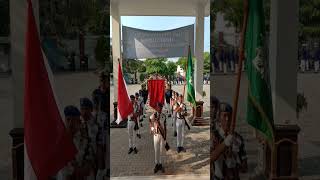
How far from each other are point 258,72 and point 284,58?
0.63 m

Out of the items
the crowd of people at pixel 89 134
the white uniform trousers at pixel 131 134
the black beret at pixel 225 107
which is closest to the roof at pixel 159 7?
the white uniform trousers at pixel 131 134

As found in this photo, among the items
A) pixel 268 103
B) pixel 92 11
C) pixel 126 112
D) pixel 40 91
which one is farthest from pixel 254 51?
pixel 126 112

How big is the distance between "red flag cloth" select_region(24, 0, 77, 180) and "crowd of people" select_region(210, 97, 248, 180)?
8.04ft

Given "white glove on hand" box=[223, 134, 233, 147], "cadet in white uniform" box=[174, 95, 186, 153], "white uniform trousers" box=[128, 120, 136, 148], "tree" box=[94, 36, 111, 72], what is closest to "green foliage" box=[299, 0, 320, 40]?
"white glove on hand" box=[223, 134, 233, 147]

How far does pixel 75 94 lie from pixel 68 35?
81cm

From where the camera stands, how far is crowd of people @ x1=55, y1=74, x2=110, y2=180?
486cm

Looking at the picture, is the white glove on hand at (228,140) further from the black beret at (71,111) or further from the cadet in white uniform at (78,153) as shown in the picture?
the black beret at (71,111)

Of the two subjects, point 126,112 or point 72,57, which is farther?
point 126,112

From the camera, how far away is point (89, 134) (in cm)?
493

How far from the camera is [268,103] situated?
175 inches

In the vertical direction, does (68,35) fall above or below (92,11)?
below

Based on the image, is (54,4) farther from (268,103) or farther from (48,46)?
(268,103)

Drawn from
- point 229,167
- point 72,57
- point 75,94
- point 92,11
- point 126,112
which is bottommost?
point 229,167

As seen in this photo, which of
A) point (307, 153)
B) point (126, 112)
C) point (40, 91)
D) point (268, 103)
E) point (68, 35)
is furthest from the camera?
point (126, 112)
